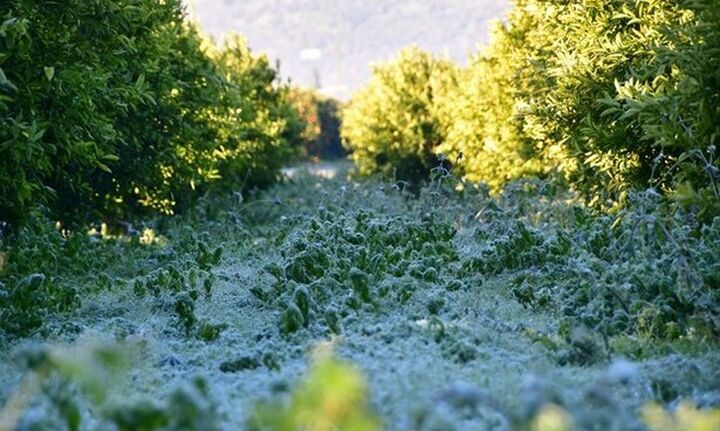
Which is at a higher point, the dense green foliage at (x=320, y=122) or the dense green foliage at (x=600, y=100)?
the dense green foliage at (x=320, y=122)

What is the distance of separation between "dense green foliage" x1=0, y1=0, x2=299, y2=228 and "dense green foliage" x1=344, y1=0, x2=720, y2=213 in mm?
4076

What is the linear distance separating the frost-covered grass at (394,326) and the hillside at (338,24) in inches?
2030

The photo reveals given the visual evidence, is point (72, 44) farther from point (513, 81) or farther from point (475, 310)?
point (513, 81)

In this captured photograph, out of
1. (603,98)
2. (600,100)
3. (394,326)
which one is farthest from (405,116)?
(394,326)

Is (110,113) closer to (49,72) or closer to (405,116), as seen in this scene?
(49,72)

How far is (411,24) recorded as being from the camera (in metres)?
64.9

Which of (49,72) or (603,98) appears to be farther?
(603,98)

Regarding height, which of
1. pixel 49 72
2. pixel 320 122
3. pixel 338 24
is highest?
pixel 338 24

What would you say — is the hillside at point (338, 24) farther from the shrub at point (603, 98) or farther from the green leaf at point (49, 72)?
the green leaf at point (49, 72)

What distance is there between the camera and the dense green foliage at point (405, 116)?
72.8 ft

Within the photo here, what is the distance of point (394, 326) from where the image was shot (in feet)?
17.4

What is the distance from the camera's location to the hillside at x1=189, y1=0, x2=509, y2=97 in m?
62.1

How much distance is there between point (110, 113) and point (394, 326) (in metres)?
4.87

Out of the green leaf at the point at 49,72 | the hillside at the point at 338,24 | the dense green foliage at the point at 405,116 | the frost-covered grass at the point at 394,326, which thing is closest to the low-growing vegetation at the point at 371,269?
the frost-covered grass at the point at 394,326
